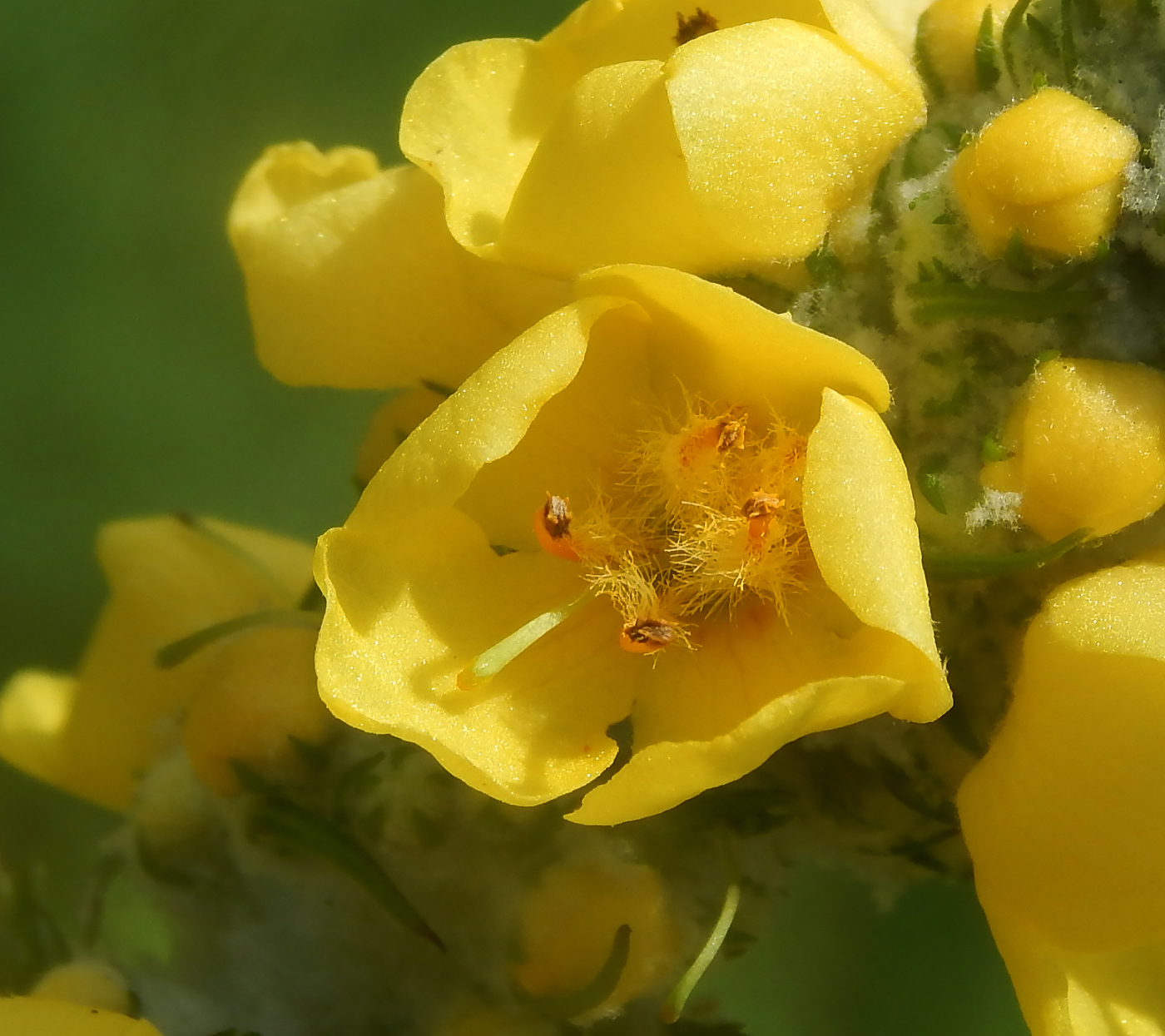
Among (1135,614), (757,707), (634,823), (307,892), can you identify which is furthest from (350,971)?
(1135,614)

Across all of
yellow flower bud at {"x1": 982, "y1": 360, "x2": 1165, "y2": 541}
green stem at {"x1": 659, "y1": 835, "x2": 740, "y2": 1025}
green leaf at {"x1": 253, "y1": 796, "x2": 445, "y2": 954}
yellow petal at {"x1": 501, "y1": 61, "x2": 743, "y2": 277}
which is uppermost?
yellow petal at {"x1": 501, "y1": 61, "x2": 743, "y2": 277}

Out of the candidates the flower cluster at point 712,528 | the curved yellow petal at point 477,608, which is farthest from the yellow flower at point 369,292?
the curved yellow petal at point 477,608

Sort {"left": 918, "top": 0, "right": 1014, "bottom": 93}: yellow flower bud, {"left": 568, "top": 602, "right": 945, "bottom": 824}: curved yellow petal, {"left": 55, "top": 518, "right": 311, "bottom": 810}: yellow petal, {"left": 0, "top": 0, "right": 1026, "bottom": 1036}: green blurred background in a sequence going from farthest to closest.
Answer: {"left": 0, "top": 0, "right": 1026, "bottom": 1036}: green blurred background
{"left": 55, "top": 518, "right": 311, "bottom": 810}: yellow petal
{"left": 918, "top": 0, "right": 1014, "bottom": 93}: yellow flower bud
{"left": 568, "top": 602, "right": 945, "bottom": 824}: curved yellow petal

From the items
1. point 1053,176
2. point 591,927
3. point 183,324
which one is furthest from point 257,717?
point 183,324

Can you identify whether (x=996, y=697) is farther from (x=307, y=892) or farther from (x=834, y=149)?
(x=307, y=892)

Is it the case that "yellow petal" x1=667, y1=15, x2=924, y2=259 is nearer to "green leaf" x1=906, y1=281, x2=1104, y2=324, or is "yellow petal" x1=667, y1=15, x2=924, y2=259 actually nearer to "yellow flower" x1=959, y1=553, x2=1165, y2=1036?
"green leaf" x1=906, y1=281, x2=1104, y2=324

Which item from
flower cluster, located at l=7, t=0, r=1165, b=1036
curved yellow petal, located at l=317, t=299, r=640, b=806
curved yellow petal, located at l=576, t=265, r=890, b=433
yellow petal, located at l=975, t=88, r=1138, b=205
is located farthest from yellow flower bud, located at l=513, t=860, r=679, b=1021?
yellow petal, located at l=975, t=88, r=1138, b=205
